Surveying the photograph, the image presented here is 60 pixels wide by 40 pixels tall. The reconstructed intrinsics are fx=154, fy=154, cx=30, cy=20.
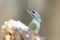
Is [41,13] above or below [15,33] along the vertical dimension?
above

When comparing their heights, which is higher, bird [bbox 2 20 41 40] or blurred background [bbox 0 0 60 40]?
blurred background [bbox 0 0 60 40]

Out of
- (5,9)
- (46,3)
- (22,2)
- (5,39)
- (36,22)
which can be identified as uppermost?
(46,3)

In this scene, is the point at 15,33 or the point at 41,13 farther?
the point at 41,13

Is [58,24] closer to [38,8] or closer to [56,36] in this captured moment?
[56,36]

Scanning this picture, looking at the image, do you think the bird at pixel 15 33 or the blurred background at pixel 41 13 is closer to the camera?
the bird at pixel 15 33

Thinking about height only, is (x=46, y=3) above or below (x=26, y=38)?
above

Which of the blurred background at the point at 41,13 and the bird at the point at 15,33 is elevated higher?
the blurred background at the point at 41,13

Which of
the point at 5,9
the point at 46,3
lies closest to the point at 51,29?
the point at 46,3

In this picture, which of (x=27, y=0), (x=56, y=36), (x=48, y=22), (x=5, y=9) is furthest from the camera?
(x=56, y=36)
